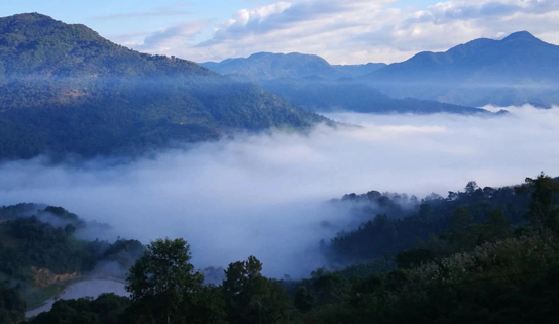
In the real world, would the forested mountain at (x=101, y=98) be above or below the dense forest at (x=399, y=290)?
above

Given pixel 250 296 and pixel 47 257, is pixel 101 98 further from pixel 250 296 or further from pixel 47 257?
pixel 250 296

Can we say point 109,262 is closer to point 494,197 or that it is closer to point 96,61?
point 494,197

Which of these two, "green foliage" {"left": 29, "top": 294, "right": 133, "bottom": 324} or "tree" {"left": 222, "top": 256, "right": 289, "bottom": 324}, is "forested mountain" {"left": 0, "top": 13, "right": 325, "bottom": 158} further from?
Result: "tree" {"left": 222, "top": 256, "right": 289, "bottom": 324}

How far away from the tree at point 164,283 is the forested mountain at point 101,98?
138 metres

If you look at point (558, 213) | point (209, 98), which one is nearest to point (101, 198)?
point (209, 98)

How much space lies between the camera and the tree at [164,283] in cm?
1337

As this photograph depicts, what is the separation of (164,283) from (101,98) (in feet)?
519

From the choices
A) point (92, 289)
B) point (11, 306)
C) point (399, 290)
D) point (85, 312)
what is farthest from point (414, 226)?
point (399, 290)

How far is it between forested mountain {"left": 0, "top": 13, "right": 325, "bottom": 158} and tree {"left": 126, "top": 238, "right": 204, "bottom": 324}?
138m

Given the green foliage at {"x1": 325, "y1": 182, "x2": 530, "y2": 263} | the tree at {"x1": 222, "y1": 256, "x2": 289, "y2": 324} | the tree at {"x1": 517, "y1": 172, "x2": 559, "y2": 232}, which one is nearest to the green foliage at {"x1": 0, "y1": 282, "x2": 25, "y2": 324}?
the tree at {"x1": 222, "y1": 256, "x2": 289, "y2": 324}

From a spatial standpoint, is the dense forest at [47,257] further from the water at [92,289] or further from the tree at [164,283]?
the tree at [164,283]

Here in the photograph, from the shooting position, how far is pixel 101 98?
162750mm

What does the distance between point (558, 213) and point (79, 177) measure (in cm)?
14325

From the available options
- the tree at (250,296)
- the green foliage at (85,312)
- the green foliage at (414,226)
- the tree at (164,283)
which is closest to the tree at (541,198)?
the tree at (250,296)
